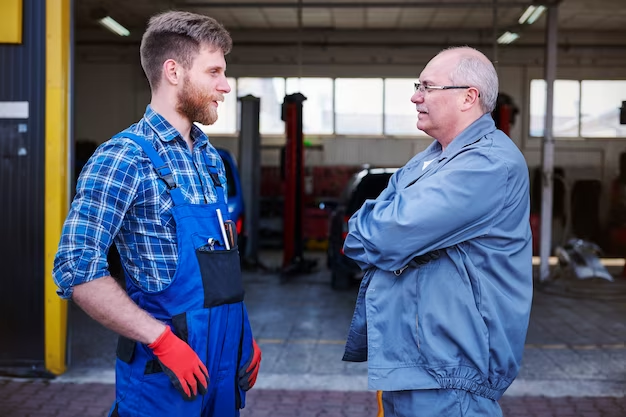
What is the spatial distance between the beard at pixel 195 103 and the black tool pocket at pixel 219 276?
17.2 inches

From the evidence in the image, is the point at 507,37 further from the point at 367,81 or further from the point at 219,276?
the point at 219,276

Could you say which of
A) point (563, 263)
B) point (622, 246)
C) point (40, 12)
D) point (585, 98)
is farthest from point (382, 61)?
point (40, 12)

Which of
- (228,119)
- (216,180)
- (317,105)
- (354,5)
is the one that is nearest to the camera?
(216,180)

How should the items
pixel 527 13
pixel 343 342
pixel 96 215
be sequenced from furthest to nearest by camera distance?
pixel 527 13, pixel 343 342, pixel 96 215

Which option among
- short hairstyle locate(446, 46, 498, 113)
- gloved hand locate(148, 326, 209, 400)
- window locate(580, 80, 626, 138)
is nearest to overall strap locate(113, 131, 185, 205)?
gloved hand locate(148, 326, 209, 400)

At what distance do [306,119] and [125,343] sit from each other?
727 inches

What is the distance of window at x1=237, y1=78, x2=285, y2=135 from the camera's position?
1981cm

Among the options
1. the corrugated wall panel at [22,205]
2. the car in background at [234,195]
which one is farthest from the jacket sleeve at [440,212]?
the car in background at [234,195]

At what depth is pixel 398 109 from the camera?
2036 cm

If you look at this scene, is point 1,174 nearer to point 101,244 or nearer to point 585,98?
point 101,244

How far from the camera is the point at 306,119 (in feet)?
66.5

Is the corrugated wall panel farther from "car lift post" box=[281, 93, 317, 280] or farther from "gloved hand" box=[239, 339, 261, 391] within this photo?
"car lift post" box=[281, 93, 317, 280]

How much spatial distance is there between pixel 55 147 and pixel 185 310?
361cm

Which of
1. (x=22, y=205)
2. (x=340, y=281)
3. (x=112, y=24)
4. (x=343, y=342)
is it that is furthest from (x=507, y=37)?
(x=22, y=205)
